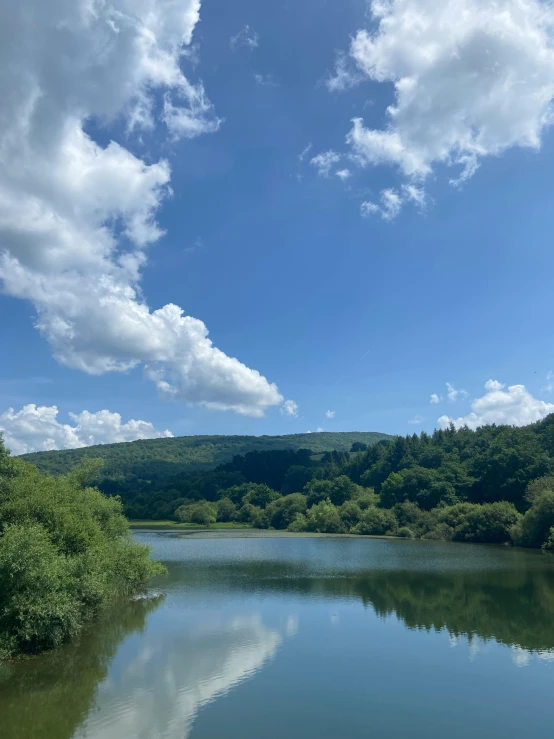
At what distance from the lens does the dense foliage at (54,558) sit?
2239cm

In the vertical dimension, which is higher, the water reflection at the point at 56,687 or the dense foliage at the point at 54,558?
the dense foliage at the point at 54,558

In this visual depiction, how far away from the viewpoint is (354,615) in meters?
32.6

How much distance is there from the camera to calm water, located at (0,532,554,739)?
17.4 m

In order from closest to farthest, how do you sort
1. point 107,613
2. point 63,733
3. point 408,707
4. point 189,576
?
1. point 63,733
2. point 408,707
3. point 107,613
4. point 189,576

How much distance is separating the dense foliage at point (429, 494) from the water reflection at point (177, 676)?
4985 cm

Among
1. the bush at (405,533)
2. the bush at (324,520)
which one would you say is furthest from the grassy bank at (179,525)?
the bush at (405,533)

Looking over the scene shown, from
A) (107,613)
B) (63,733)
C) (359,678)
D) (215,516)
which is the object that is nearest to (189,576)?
(107,613)

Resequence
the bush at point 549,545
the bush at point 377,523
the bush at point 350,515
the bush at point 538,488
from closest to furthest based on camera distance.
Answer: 1. the bush at point 549,545
2. the bush at point 538,488
3. the bush at point 377,523
4. the bush at point 350,515

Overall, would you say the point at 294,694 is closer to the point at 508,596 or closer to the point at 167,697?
the point at 167,697

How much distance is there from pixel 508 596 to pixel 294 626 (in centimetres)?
1713

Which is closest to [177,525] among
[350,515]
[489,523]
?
[350,515]

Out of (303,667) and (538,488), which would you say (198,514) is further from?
(303,667)

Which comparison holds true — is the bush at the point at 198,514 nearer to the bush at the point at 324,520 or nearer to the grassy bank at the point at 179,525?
the grassy bank at the point at 179,525

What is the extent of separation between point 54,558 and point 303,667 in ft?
40.3
